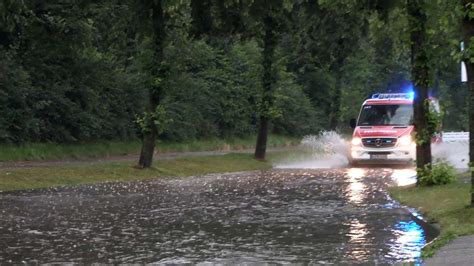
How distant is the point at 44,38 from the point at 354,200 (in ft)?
51.6

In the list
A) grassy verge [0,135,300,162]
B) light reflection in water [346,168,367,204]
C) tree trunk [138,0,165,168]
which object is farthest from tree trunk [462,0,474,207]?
grassy verge [0,135,300,162]

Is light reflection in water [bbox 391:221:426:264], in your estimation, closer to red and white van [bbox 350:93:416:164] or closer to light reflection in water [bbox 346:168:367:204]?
light reflection in water [bbox 346:168:367:204]

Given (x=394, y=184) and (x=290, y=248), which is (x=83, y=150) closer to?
(x=394, y=184)

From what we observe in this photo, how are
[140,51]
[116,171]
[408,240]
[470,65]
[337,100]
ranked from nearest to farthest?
1. [408,240]
2. [470,65]
3. [116,171]
4. [140,51]
5. [337,100]

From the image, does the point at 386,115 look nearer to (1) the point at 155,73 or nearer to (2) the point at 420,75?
(1) the point at 155,73

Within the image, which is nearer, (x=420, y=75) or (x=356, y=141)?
(x=420, y=75)

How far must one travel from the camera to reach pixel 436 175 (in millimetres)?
16609

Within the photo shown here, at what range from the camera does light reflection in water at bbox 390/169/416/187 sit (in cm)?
1967

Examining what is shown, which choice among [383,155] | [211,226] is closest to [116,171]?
[383,155]

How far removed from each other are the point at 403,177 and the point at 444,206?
889 cm

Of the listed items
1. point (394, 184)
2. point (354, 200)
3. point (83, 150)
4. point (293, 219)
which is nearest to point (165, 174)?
point (83, 150)

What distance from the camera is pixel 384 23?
59.6 feet

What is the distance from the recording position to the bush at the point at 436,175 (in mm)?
16594

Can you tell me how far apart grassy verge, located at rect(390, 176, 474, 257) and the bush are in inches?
10.2
